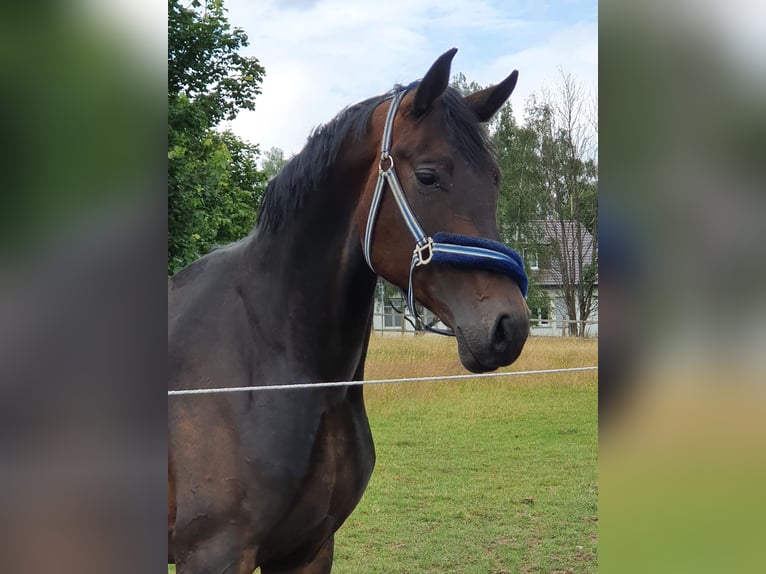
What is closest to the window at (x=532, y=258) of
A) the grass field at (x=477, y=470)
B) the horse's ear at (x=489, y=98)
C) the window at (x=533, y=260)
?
the window at (x=533, y=260)

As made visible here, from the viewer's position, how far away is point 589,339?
11570mm

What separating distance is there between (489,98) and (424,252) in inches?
23.4

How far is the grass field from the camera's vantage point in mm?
4684

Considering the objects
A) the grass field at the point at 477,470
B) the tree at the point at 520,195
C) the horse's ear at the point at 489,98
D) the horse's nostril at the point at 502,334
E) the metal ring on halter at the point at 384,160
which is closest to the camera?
the horse's nostril at the point at 502,334

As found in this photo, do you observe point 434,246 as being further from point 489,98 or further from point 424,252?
point 489,98

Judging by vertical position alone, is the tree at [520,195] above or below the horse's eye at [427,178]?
above

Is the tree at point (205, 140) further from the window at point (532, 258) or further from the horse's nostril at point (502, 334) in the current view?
the horse's nostril at point (502, 334)

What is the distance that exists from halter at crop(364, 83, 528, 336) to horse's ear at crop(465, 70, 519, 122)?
0.25 meters

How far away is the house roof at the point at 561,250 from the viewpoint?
45.0ft

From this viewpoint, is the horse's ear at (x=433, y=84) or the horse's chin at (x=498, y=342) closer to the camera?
the horse's chin at (x=498, y=342)

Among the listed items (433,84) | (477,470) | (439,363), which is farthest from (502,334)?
(439,363)

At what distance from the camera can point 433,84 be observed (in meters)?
1.85

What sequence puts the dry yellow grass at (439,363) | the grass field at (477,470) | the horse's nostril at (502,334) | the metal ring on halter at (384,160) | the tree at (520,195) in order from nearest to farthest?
the horse's nostril at (502,334) → the metal ring on halter at (384,160) → the grass field at (477,470) → the dry yellow grass at (439,363) → the tree at (520,195)
